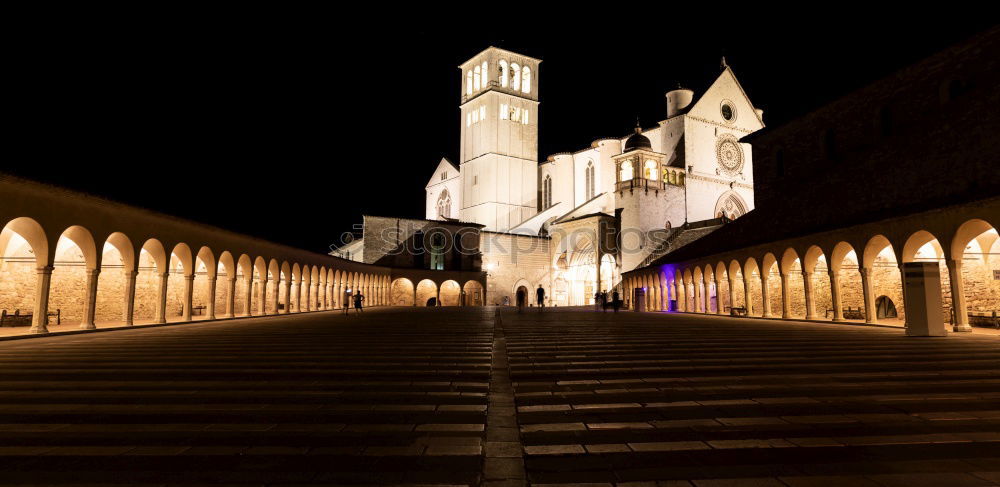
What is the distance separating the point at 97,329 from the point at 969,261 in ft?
81.0

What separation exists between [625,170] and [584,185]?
9.17 m

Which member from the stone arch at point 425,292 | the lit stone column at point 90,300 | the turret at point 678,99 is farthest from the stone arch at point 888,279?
the stone arch at point 425,292

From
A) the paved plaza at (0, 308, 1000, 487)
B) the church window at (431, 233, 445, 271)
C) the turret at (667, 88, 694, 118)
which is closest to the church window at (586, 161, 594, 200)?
the turret at (667, 88, 694, 118)

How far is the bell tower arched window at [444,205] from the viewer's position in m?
68.2

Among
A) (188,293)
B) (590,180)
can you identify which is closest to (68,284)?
(188,293)

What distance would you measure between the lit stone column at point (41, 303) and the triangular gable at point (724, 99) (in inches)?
1753

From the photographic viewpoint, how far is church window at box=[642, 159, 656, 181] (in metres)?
46.4

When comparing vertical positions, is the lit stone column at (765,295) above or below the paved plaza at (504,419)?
above

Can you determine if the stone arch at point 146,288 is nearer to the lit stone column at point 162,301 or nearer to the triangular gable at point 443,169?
the lit stone column at point 162,301

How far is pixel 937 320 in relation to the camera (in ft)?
38.9

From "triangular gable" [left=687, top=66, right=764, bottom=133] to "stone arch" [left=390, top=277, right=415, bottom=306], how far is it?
27.1 meters

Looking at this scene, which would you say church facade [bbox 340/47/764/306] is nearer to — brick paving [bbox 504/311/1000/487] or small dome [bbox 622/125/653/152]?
small dome [bbox 622/125/653/152]

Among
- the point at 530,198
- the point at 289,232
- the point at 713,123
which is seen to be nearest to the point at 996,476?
the point at 289,232

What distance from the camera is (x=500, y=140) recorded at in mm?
60031
